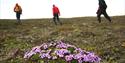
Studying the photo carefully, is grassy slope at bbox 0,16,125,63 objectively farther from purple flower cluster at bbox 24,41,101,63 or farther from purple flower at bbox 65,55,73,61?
purple flower at bbox 65,55,73,61

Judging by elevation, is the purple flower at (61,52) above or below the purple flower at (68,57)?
above

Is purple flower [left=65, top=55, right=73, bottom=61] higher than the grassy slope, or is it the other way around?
purple flower [left=65, top=55, right=73, bottom=61]

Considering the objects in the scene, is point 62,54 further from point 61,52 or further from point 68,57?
point 68,57

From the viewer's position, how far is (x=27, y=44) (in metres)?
28.1

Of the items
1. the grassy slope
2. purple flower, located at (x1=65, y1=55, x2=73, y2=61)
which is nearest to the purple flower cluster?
purple flower, located at (x1=65, y1=55, x2=73, y2=61)

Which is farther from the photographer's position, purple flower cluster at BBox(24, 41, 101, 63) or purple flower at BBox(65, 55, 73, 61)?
purple flower cluster at BBox(24, 41, 101, 63)

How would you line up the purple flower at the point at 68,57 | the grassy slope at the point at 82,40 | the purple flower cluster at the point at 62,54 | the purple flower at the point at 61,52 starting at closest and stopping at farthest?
the purple flower at the point at 68,57, the purple flower cluster at the point at 62,54, the purple flower at the point at 61,52, the grassy slope at the point at 82,40

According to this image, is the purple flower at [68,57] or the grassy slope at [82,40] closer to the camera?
the purple flower at [68,57]

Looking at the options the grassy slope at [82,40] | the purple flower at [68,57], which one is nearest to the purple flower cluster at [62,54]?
the purple flower at [68,57]

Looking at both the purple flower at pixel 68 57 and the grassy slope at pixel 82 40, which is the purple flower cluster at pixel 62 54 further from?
the grassy slope at pixel 82 40

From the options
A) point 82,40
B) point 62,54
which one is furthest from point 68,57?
point 82,40

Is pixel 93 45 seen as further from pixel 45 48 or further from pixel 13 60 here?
pixel 45 48

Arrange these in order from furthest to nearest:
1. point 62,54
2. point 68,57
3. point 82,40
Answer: point 82,40 → point 62,54 → point 68,57

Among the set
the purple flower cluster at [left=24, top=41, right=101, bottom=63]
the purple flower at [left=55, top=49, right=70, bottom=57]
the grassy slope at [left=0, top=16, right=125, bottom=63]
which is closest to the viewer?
the purple flower cluster at [left=24, top=41, right=101, bottom=63]
